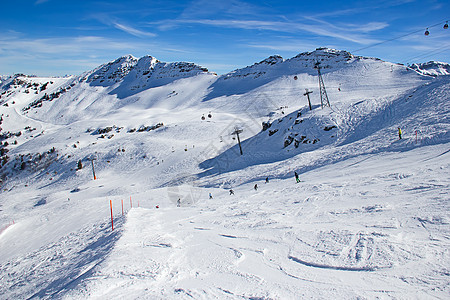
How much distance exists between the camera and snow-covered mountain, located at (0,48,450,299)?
6.57 m

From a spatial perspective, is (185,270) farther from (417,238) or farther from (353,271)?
(417,238)

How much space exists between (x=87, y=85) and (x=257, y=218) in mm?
177767

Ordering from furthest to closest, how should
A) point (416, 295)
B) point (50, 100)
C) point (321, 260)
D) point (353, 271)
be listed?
point (50, 100), point (321, 260), point (353, 271), point (416, 295)

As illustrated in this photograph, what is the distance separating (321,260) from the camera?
7.20m

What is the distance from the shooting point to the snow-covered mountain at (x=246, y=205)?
6.57 m

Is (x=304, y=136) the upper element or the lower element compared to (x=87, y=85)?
lower

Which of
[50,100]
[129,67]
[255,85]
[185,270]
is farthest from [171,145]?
[129,67]

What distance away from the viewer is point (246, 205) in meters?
17.3

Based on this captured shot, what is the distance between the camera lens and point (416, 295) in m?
5.04

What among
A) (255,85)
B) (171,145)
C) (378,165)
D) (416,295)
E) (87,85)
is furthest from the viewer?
(87,85)

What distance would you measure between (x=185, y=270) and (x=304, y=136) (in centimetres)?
3389

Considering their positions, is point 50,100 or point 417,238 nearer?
point 417,238

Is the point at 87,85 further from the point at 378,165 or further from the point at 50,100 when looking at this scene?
the point at 378,165

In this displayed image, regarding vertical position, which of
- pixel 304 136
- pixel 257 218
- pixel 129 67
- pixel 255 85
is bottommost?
pixel 257 218
